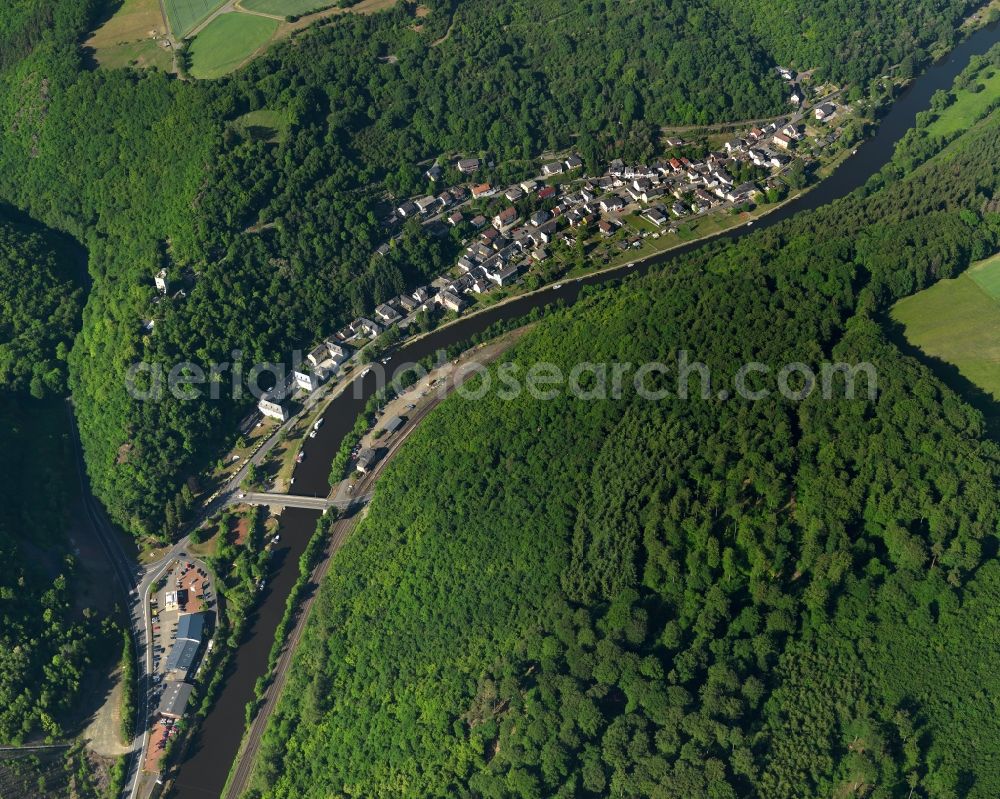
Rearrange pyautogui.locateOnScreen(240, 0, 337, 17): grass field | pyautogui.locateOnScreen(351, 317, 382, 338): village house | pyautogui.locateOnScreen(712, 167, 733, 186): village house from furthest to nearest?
pyautogui.locateOnScreen(240, 0, 337, 17): grass field, pyautogui.locateOnScreen(712, 167, 733, 186): village house, pyautogui.locateOnScreen(351, 317, 382, 338): village house

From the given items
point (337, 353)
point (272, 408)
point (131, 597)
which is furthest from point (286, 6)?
point (131, 597)

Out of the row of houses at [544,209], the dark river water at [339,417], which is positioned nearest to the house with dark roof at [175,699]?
the dark river water at [339,417]

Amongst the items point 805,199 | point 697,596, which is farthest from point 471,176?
point 697,596

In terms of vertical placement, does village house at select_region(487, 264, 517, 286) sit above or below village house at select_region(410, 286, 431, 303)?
below

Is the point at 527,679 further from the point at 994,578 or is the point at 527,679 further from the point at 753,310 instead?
the point at 753,310

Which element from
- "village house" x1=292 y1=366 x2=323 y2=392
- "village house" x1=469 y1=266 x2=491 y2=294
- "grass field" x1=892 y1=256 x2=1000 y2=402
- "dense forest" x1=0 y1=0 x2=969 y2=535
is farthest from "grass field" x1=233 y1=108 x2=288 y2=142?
"grass field" x1=892 y1=256 x2=1000 y2=402

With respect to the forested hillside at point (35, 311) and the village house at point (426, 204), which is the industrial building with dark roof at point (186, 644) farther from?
the village house at point (426, 204)

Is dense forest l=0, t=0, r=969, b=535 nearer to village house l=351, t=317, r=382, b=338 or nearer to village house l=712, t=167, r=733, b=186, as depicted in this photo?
village house l=351, t=317, r=382, b=338

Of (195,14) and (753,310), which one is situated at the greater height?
(195,14)
